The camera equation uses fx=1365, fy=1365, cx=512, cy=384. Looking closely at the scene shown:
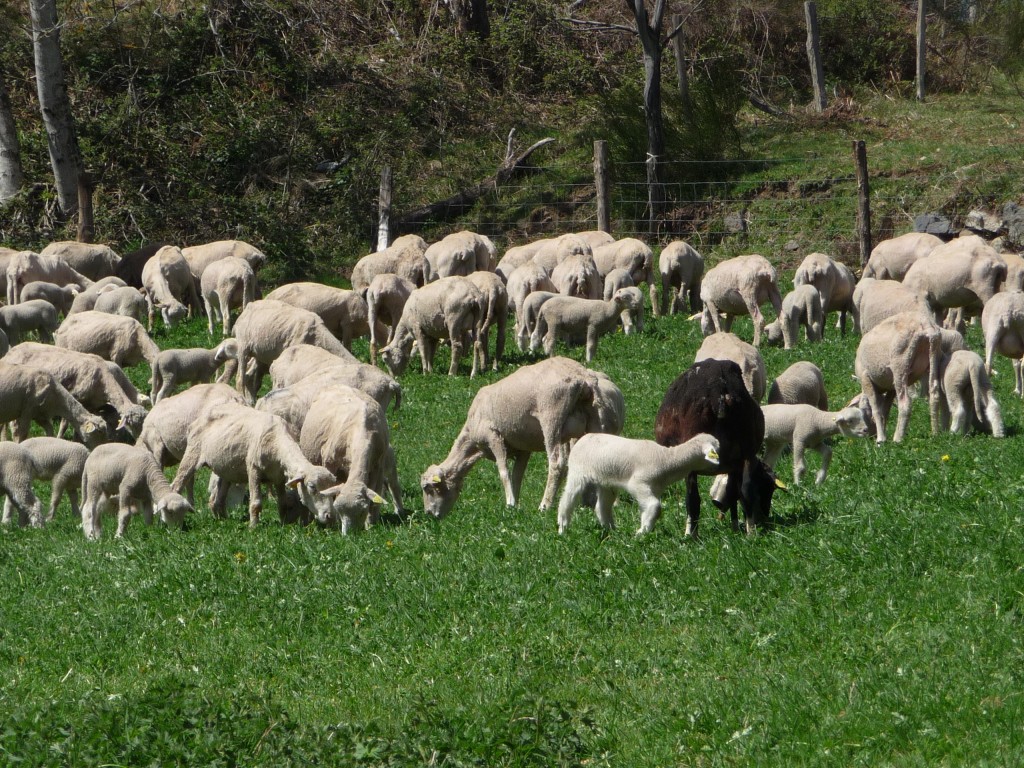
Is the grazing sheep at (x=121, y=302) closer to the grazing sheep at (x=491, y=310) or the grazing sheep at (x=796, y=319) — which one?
the grazing sheep at (x=491, y=310)

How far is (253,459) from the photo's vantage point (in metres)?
11.6

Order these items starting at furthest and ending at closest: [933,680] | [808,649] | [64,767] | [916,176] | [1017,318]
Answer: [916,176], [1017,318], [808,649], [933,680], [64,767]

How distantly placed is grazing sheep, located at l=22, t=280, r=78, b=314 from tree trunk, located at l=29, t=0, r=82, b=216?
5.58 m

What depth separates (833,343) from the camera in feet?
A: 62.0

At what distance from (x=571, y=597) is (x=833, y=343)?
1144 centimetres

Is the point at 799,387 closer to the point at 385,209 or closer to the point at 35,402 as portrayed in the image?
the point at 35,402

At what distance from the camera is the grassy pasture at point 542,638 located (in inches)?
247

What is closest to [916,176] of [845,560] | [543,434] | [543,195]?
[543,195]

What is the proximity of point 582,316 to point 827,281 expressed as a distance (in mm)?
3776

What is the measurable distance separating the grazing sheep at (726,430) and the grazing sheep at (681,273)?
1311 centimetres

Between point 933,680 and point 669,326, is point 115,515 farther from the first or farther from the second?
point 669,326

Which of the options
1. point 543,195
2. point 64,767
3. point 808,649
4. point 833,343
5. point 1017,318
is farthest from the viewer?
point 543,195

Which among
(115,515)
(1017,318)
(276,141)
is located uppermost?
(276,141)

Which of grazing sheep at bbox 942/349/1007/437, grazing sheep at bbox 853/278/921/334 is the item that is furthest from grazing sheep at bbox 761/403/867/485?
grazing sheep at bbox 853/278/921/334
